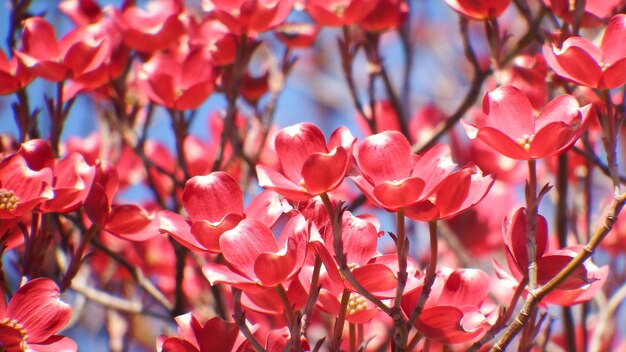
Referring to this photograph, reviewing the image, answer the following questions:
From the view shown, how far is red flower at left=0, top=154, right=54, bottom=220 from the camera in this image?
2.47ft

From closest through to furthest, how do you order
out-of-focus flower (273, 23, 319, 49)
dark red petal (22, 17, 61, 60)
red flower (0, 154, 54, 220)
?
red flower (0, 154, 54, 220) < dark red petal (22, 17, 61, 60) < out-of-focus flower (273, 23, 319, 49)

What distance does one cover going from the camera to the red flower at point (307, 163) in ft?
2.22

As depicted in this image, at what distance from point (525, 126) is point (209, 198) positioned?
0.30 metres

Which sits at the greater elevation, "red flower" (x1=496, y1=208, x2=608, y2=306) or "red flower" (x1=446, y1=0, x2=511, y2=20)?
"red flower" (x1=446, y1=0, x2=511, y2=20)

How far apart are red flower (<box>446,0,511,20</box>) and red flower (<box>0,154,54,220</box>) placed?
0.51m

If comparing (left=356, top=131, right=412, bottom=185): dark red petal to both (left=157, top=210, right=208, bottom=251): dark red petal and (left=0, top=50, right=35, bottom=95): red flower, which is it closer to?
(left=157, top=210, right=208, bottom=251): dark red petal

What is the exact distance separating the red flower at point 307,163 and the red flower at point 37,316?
0.75 ft

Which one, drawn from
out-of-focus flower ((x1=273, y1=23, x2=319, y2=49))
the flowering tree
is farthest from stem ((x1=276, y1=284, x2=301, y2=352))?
out-of-focus flower ((x1=273, y1=23, x2=319, y2=49))

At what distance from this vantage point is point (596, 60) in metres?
0.73

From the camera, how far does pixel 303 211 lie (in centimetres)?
74

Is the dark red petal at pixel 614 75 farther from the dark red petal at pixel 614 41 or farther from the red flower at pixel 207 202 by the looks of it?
the red flower at pixel 207 202

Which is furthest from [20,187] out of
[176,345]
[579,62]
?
[579,62]

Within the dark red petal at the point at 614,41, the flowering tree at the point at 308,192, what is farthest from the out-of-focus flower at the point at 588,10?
the dark red petal at the point at 614,41

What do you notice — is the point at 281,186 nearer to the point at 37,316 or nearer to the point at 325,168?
the point at 325,168
